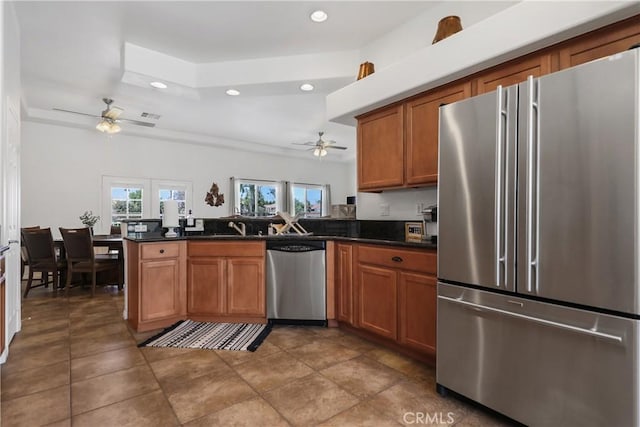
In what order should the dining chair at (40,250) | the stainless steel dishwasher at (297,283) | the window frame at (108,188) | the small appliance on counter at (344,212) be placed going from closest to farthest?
the stainless steel dishwasher at (297,283)
the small appliance on counter at (344,212)
the dining chair at (40,250)
the window frame at (108,188)

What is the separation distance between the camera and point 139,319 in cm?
309

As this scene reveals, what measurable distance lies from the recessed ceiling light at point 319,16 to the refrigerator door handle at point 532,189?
6.43 feet

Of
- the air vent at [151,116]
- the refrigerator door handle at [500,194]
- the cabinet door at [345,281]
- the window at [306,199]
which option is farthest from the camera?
the window at [306,199]

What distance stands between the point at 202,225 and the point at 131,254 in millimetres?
764

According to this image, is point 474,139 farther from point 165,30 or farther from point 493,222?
point 165,30

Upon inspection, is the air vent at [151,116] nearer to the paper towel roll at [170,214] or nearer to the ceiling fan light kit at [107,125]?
the ceiling fan light kit at [107,125]

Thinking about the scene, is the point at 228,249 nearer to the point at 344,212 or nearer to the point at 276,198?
the point at 344,212

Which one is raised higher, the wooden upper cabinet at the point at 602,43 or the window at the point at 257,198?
the wooden upper cabinet at the point at 602,43

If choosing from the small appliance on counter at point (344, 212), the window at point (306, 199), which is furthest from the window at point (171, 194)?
the small appliance on counter at point (344, 212)

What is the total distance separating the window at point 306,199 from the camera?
9.41m

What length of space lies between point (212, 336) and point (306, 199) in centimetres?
695

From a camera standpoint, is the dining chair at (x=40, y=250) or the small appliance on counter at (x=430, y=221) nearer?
the small appliance on counter at (x=430, y=221)

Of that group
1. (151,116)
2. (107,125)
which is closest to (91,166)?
(151,116)

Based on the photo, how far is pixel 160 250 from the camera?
323 cm
